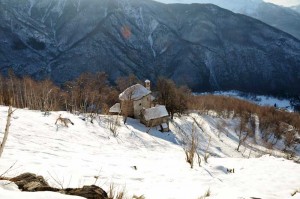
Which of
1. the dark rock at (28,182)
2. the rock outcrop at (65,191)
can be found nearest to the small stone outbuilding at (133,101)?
the dark rock at (28,182)

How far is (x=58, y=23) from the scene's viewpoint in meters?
195

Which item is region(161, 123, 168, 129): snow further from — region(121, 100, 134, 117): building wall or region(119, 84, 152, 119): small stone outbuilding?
region(121, 100, 134, 117): building wall

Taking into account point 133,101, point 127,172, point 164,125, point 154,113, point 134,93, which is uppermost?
point 134,93

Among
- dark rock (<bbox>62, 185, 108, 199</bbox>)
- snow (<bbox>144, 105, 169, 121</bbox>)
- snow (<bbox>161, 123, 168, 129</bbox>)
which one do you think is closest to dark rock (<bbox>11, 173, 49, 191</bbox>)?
dark rock (<bbox>62, 185, 108, 199</bbox>)

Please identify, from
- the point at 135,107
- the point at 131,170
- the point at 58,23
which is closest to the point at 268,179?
the point at 131,170

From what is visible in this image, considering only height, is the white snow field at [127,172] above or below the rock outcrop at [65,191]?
below

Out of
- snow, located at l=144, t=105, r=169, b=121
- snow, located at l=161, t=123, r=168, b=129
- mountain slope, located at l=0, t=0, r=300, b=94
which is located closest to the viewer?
snow, located at l=144, t=105, r=169, b=121

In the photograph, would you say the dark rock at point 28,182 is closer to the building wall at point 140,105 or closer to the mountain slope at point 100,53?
the building wall at point 140,105

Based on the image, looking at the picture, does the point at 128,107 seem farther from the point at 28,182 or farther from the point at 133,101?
the point at 28,182

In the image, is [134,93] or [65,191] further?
[134,93]

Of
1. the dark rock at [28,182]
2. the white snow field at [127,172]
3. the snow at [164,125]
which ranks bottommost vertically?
the snow at [164,125]

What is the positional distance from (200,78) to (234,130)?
387 feet

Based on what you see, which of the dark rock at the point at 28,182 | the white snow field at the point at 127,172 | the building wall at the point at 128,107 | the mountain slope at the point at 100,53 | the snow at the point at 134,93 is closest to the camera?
the dark rock at the point at 28,182

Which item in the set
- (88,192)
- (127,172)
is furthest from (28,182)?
(127,172)
